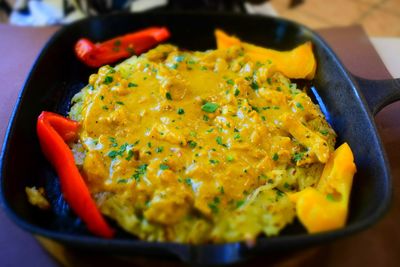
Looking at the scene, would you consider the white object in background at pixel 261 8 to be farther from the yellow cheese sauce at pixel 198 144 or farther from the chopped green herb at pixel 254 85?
the chopped green herb at pixel 254 85

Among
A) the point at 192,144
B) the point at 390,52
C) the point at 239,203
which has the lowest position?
the point at 390,52

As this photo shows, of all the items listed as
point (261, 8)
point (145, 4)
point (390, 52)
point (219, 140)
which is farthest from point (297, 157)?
point (261, 8)

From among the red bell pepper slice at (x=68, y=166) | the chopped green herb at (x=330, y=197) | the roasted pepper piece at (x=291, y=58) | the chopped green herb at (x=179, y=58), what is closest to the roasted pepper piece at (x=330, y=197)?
the chopped green herb at (x=330, y=197)

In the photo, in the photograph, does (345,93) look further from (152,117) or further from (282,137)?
(152,117)

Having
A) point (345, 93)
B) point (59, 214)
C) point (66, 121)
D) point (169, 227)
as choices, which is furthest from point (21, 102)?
point (345, 93)

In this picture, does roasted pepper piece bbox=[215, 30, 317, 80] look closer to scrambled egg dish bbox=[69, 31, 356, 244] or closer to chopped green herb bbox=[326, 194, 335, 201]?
scrambled egg dish bbox=[69, 31, 356, 244]

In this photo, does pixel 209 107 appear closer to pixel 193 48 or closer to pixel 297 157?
pixel 297 157
